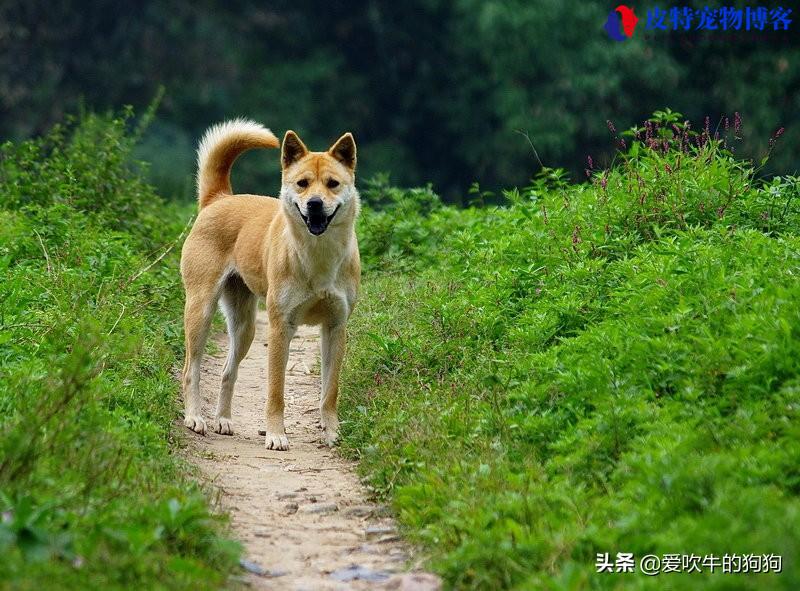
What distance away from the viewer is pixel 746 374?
464 cm

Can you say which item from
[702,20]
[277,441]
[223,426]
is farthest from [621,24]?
[277,441]

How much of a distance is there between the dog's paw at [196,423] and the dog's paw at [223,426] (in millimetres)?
102

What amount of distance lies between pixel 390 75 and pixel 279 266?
18.7 metres

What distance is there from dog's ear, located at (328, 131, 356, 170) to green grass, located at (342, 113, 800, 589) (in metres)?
1.16

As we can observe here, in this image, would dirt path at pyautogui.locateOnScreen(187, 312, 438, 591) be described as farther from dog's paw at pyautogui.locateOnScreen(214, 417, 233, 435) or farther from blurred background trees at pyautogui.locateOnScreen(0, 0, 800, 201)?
blurred background trees at pyautogui.locateOnScreen(0, 0, 800, 201)

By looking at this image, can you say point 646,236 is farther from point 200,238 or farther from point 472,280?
point 200,238

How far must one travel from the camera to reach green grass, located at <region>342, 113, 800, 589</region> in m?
3.87

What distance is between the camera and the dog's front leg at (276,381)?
20.9 feet

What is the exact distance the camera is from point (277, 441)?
20.8ft

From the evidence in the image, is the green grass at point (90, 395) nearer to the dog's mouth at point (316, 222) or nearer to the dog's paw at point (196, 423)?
the dog's paw at point (196, 423)

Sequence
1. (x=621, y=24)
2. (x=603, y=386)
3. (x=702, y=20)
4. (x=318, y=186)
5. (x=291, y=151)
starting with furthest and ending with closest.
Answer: (x=621, y=24) → (x=702, y=20) → (x=291, y=151) → (x=318, y=186) → (x=603, y=386)

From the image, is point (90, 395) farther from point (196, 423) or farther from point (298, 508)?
point (196, 423)

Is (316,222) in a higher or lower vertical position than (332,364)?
higher

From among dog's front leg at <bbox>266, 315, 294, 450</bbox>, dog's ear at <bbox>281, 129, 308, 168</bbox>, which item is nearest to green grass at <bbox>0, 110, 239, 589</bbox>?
dog's front leg at <bbox>266, 315, 294, 450</bbox>
